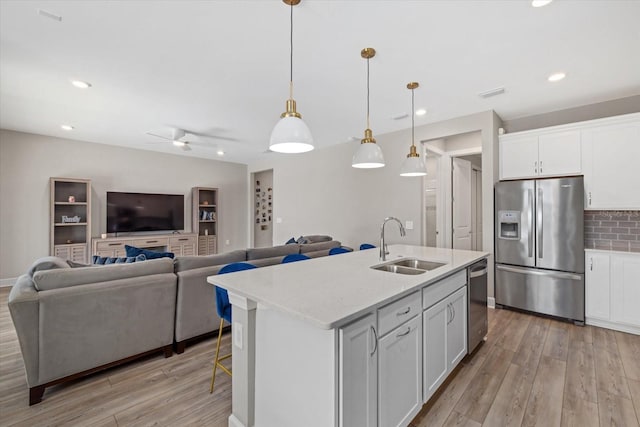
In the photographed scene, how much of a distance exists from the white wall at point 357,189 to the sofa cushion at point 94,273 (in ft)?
11.4

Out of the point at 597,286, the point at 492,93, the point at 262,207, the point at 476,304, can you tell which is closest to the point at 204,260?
the point at 476,304

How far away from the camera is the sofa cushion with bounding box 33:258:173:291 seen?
2066 mm

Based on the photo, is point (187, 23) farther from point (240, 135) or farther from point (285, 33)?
point (240, 135)

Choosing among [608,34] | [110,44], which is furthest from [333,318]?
[608,34]

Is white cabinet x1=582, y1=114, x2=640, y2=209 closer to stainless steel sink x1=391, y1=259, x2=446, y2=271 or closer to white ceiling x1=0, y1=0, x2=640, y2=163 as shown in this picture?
white ceiling x1=0, y1=0, x2=640, y2=163

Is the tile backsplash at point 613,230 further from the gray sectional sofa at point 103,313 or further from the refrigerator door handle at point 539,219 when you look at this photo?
the gray sectional sofa at point 103,313

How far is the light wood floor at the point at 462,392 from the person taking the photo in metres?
1.82

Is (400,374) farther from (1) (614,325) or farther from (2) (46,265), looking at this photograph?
(1) (614,325)

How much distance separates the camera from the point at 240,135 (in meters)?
5.18

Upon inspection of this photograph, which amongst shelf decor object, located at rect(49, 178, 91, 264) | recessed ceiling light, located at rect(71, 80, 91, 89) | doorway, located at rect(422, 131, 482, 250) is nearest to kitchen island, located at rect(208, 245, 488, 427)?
recessed ceiling light, located at rect(71, 80, 91, 89)

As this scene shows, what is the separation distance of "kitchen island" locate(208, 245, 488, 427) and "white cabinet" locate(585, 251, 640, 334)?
8.01 ft

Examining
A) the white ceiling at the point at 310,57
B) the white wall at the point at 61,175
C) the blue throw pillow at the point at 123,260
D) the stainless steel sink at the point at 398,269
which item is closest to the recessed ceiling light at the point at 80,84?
the white ceiling at the point at 310,57

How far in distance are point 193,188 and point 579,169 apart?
23.6ft

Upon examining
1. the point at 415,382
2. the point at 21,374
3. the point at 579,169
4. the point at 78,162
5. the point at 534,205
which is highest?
the point at 78,162
